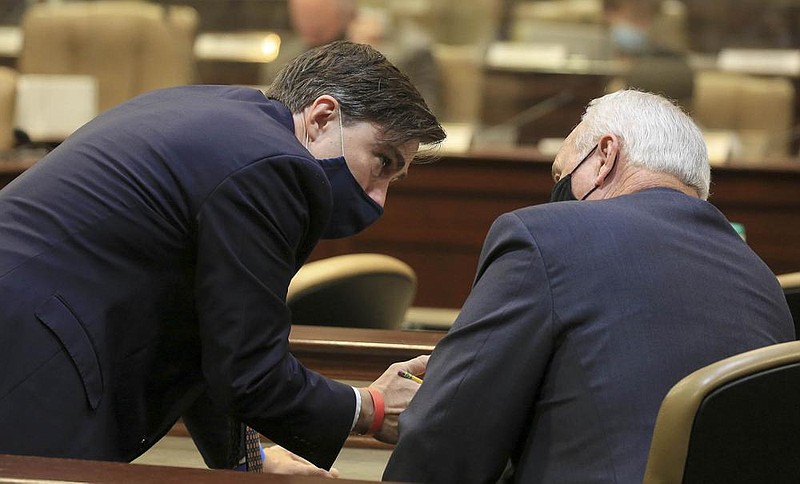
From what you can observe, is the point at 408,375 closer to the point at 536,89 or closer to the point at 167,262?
the point at 167,262

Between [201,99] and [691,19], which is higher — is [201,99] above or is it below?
above

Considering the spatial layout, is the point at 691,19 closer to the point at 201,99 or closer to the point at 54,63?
the point at 54,63

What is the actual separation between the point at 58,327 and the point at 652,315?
2.45 ft

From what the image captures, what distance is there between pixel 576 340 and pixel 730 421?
252 mm

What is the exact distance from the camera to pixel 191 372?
1.66 m

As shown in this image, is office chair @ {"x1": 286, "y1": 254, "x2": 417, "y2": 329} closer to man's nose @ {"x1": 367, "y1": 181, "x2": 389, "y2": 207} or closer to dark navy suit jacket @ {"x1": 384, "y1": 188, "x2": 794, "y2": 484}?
man's nose @ {"x1": 367, "y1": 181, "x2": 389, "y2": 207}

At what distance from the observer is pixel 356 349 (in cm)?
203

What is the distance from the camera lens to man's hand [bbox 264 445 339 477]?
1.83m

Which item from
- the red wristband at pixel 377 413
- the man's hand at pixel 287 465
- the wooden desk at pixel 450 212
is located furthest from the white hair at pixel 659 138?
the wooden desk at pixel 450 212

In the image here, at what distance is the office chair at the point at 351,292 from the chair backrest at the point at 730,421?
48.1 inches

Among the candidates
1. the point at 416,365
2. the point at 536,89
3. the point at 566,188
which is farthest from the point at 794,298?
the point at 536,89

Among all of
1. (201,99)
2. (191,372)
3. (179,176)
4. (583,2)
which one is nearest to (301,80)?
(201,99)

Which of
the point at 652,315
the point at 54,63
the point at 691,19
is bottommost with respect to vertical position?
the point at 54,63

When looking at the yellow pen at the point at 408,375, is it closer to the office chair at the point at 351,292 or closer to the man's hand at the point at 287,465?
the man's hand at the point at 287,465
